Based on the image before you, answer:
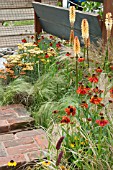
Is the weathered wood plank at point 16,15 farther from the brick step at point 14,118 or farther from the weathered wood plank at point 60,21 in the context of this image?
the brick step at point 14,118

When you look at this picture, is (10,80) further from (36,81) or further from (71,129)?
(71,129)

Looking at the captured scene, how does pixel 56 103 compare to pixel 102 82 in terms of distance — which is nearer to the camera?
pixel 102 82

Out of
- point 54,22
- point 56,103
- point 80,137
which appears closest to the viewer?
point 80,137

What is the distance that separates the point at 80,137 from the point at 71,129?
12 centimetres

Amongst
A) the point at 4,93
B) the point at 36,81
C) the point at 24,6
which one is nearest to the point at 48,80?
the point at 36,81

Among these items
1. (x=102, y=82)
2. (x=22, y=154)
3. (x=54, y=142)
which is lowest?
(x=22, y=154)

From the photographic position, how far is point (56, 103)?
11.6 ft

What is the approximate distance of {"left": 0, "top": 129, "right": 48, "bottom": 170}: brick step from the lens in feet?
9.12

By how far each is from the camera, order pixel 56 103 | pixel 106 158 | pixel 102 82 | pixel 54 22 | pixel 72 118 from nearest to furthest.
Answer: pixel 106 158
pixel 72 118
pixel 102 82
pixel 56 103
pixel 54 22

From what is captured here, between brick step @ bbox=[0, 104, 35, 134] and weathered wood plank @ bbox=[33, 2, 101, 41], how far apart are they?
1.32 metres

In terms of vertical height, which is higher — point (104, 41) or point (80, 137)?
point (104, 41)

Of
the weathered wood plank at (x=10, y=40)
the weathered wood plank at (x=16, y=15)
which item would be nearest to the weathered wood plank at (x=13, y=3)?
the weathered wood plank at (x=16, y=15)

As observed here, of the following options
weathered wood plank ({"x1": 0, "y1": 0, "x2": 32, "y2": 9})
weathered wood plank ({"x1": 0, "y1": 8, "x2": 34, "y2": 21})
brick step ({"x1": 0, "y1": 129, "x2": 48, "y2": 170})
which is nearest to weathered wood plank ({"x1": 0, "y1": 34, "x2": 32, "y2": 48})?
weathered wood plank ({"x1": 0, "y1": 8, "x2": 34, "y2": 21})

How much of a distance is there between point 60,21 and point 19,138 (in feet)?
8.20
